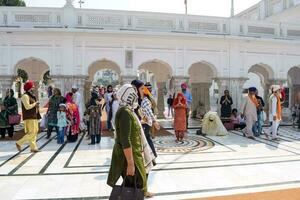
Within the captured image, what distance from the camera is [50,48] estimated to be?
12.4 meters

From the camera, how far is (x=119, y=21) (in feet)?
41.1

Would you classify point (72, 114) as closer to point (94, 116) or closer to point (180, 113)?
point (94, 116)

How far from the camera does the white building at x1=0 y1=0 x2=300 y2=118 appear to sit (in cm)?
1218

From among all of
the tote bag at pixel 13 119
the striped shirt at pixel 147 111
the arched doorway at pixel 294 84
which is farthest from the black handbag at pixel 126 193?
the arched doorway at pixel 294 84

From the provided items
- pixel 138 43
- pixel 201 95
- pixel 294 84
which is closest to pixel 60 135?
pixel 138 43

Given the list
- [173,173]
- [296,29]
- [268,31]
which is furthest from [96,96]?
[296,29]

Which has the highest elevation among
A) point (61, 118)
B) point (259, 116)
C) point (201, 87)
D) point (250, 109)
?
point (201, 87)

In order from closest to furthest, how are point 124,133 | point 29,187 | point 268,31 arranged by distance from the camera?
point 124,133 < point 29,187 < point 268,31

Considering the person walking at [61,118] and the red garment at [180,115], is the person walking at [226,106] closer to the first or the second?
the red garment at [180,115]

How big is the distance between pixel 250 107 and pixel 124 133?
305 inches

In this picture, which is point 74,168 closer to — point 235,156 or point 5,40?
point 235,156

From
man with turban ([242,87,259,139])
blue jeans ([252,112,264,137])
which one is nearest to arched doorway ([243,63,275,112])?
blue jeans ([252,112,264,137])

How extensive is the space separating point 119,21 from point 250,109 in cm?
570

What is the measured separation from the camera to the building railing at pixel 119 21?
12062mm
